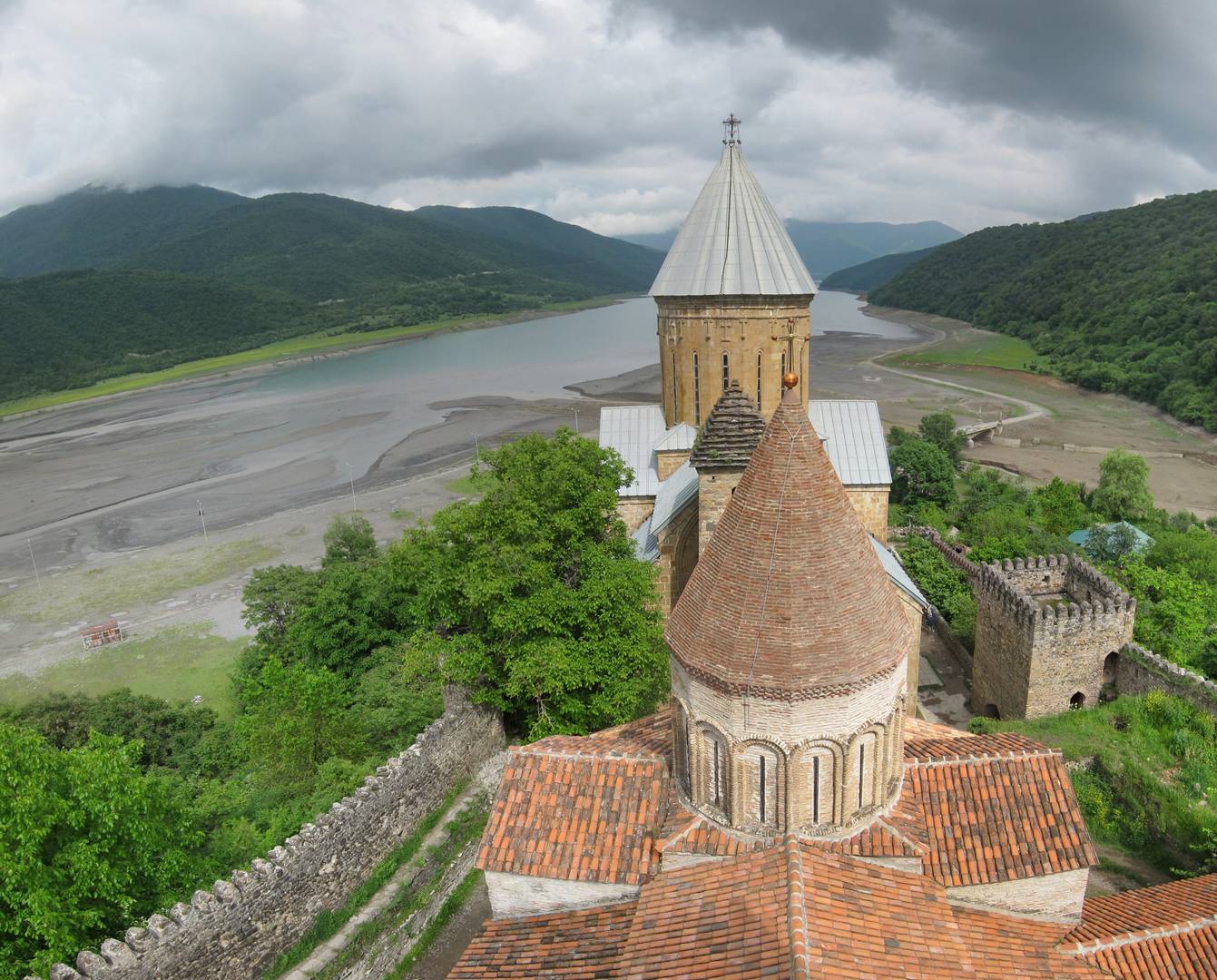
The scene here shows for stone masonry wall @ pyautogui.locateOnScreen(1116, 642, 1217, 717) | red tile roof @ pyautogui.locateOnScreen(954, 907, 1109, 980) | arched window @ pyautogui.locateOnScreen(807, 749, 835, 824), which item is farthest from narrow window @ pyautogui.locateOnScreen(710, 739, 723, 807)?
stone masonry wall @ pyautogui.locateOnScreen(1116, 642, 1217, 717)

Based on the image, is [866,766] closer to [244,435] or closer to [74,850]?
[74,850]

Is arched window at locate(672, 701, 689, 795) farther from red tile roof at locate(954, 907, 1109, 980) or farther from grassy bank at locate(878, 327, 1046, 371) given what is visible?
grassy bank at locate(878, 327, 1046, 371)

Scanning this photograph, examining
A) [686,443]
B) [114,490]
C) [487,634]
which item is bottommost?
[114,490]

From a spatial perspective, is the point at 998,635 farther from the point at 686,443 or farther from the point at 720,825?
the point at 720,825

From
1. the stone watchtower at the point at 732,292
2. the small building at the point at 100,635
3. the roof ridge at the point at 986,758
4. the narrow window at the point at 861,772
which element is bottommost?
the small building at the point at 100,635

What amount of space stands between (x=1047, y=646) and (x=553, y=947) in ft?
39.1

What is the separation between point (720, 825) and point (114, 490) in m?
44.5

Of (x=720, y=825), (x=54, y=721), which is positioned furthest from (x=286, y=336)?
(x=720, y=825)

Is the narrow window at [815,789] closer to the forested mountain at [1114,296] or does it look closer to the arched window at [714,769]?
the arched window at [714,769]

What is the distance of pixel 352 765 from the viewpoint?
39.5ft

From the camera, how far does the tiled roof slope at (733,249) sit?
1791 centimetres

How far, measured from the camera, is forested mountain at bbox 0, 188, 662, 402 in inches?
3280

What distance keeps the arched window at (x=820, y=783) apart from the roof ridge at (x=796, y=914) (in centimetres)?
38

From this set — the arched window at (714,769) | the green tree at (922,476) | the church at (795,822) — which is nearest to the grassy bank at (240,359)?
the green tree at (922,476)
